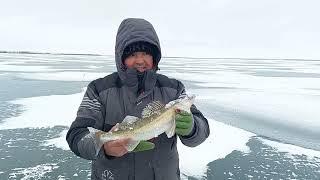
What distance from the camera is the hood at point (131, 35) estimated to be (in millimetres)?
2939

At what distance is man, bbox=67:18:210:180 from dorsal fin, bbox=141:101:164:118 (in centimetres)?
15

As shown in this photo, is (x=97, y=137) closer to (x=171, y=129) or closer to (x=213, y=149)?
(x=171, y=129)

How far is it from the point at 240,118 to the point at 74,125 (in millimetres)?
10423

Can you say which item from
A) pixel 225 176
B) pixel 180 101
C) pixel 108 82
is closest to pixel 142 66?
pixel 108 82

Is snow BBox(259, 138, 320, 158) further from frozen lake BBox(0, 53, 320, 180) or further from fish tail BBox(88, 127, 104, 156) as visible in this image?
fish tail BBox(88, 127, 104, 156)

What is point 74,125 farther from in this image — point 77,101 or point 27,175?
point 77,101

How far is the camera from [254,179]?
6953 millimetres

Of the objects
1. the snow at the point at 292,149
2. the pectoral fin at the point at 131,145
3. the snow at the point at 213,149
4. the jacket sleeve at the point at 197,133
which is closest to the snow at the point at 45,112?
the snow at the point at 213,149

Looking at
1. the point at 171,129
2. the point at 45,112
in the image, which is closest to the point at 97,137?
the point at 171,129

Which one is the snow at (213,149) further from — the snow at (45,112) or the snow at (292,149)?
the snow at (45,112)

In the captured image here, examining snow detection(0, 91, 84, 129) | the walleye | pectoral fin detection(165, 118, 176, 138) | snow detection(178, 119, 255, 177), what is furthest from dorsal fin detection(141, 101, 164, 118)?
snow detection(0, 91, 84, 129)

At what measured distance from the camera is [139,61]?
3.00 metres

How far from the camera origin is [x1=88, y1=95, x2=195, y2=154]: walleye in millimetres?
2520

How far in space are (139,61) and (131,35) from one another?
197mm
